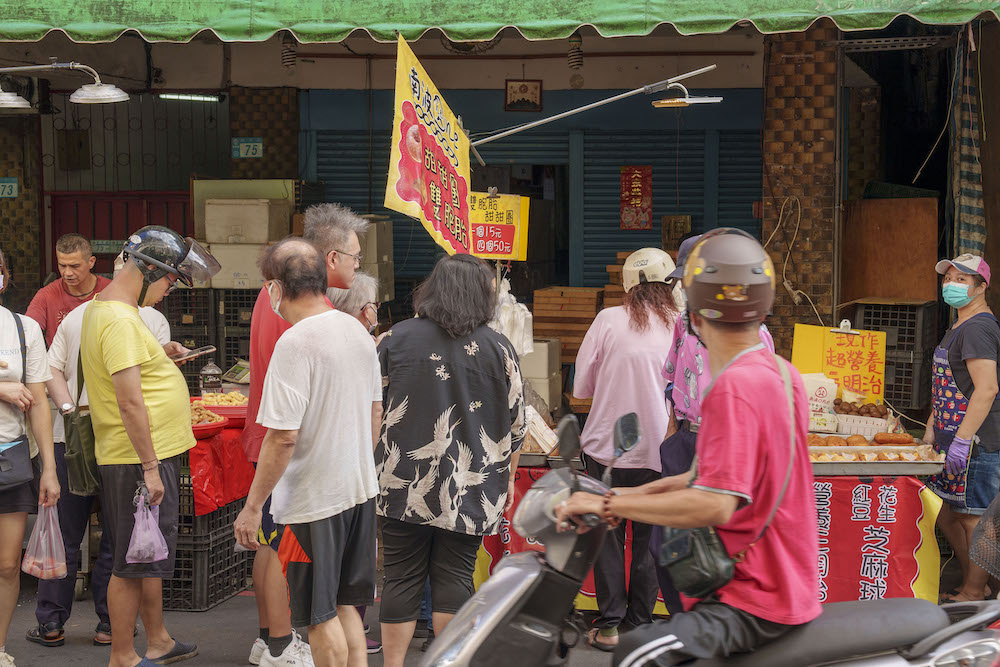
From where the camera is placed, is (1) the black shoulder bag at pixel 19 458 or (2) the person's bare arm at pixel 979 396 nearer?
(1) the black shoulder bag at pixel 19 458

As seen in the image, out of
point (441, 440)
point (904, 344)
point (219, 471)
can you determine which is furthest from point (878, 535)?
point (219, 471)

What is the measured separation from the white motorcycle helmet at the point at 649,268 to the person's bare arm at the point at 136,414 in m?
2.51

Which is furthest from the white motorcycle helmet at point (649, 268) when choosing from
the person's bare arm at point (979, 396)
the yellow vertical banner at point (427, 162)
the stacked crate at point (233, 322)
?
the stacked crate at point (233, 322)

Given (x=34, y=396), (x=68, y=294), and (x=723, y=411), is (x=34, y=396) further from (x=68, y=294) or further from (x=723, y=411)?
(x=723, y=411)

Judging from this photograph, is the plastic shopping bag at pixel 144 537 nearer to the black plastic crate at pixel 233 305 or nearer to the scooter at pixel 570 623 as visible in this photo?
the scooter at pixel 570 623

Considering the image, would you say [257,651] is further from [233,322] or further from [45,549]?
[233,322]

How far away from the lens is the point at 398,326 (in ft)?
15.7

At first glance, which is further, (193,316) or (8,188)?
(8,188)

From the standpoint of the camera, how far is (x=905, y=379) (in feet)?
26.1

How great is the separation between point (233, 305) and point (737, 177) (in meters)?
5.10

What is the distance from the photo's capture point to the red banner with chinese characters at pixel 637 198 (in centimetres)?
1093

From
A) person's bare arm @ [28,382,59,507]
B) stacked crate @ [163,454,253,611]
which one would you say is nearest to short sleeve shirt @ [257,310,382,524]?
person's bare arm @ [28,382,59,507]

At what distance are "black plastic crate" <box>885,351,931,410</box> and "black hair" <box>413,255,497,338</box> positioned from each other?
4370 mm

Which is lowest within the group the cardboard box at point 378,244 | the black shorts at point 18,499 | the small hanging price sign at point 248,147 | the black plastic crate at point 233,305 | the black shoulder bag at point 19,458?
the black shorts at point 18,499
